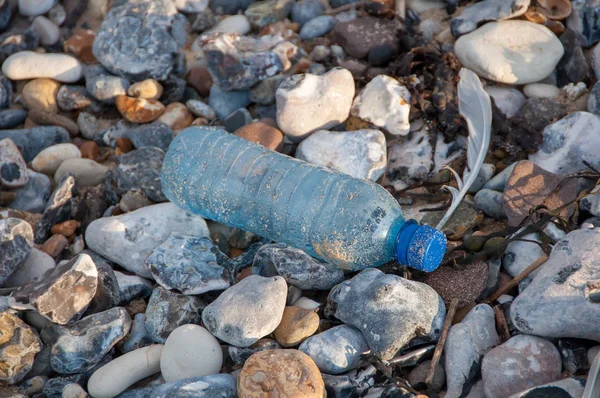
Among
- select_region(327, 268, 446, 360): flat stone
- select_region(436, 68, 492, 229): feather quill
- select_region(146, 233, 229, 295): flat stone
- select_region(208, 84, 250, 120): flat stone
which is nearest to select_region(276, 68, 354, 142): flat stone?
select_region(208, 84, 250, 120): flat stone

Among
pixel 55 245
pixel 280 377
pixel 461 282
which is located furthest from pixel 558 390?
pixel 55 245

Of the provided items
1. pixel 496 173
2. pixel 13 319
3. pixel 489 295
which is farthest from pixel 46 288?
pixel 496 173

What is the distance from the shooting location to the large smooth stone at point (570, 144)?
9.74ft

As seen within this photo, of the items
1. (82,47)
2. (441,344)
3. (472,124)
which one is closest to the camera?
(441,344)

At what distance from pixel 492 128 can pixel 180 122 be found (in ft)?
5.84

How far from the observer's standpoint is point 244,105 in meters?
3.70

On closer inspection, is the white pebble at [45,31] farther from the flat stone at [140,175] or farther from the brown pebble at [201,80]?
the flat stone at [140,175]

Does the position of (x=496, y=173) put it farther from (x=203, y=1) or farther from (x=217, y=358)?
(x=203, y=1)

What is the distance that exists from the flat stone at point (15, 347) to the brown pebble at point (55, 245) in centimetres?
51

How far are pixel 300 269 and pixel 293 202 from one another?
13.9 inches

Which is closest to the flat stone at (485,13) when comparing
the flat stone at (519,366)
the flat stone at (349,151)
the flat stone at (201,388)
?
the flat stone at (349,151)

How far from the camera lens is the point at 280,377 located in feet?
7.16

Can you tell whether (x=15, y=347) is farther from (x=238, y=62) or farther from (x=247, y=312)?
(x=238, y=62)

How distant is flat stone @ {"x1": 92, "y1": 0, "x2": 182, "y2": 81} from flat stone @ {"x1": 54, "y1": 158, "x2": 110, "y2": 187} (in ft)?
2.26
